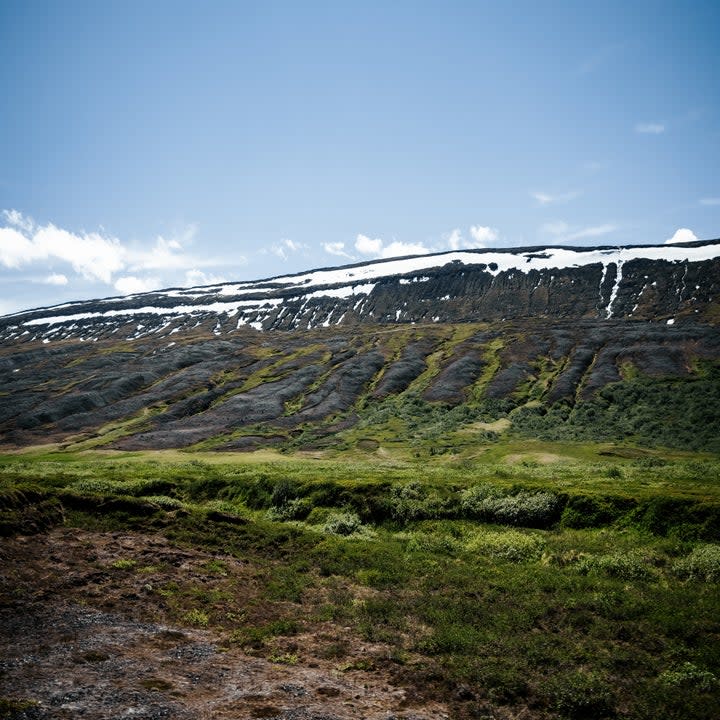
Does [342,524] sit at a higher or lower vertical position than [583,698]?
lower

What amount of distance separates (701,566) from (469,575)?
10360 mm

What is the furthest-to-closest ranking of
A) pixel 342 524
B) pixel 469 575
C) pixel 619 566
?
pixel 342 524 → pixel 469 575 → pixel 619 566

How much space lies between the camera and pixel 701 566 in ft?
74.0

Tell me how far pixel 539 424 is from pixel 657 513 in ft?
203

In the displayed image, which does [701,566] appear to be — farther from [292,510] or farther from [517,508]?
[292,510]

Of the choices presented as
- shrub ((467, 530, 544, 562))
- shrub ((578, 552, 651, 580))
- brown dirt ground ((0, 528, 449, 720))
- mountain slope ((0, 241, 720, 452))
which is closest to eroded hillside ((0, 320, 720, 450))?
mountain slope ((0, 241, 720, 452))

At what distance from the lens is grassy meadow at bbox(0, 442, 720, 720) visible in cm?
1531

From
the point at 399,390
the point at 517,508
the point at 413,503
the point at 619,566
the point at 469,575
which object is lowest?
the point at 469,575

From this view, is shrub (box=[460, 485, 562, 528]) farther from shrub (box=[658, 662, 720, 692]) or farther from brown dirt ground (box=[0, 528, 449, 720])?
shrub (box=[658, 662, 720, 692])

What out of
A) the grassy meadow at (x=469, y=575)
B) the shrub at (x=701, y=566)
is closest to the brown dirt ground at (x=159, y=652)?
the grassy meadow at (x=469, y=575)

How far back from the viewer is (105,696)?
13.1 m

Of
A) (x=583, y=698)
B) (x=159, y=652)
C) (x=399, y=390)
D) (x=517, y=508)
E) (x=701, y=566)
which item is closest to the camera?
(x=583, y=698)

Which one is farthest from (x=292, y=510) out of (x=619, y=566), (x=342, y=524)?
(x=619, y=566)

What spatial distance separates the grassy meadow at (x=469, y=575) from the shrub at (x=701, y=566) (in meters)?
0.08
